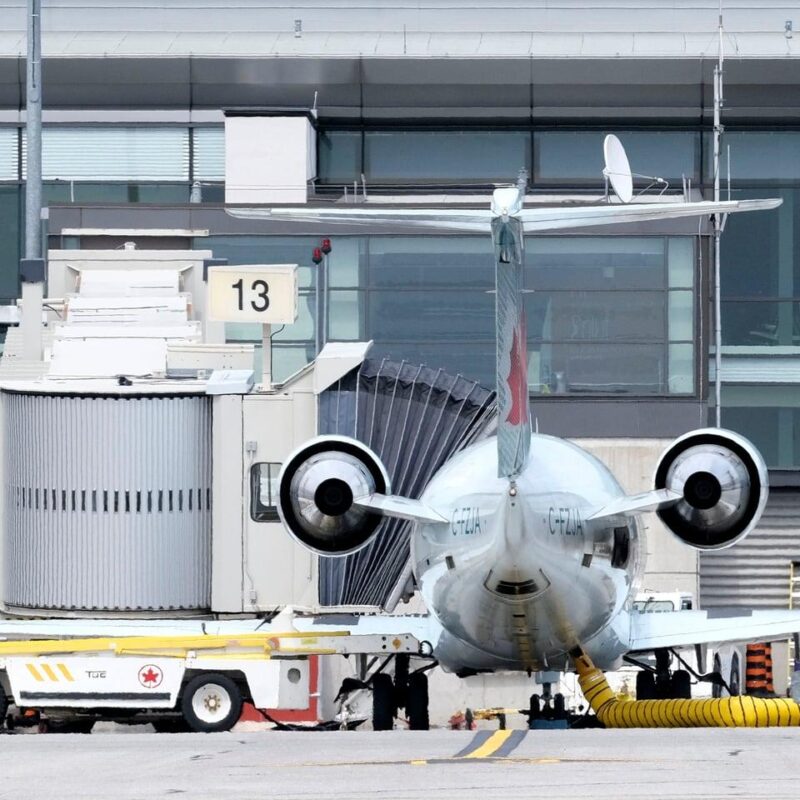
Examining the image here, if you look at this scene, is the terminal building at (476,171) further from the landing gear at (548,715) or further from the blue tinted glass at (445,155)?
the landing gear at (548,715)

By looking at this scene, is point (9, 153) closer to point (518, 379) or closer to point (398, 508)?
point (398, 508)

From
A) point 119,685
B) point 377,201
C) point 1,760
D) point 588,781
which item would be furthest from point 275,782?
point 377,201

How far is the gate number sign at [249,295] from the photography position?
37.1 m

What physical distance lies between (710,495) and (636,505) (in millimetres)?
1291

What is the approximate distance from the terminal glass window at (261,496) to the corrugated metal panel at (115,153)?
23089 millimetres

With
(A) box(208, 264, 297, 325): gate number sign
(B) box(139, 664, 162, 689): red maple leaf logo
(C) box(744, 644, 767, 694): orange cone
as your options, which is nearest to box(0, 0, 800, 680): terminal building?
(C) box(744, 644, 767, 694): orange cone

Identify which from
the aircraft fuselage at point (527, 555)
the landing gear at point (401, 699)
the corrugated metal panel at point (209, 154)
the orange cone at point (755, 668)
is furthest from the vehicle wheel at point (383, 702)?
the corrugated metal panel at point (209, 154)

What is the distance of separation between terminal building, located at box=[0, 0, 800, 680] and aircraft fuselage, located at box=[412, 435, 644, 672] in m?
19.9

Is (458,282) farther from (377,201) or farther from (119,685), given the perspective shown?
(119,685)

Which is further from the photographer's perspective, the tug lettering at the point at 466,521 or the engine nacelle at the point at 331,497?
the engine nacelle at the point at 331,497

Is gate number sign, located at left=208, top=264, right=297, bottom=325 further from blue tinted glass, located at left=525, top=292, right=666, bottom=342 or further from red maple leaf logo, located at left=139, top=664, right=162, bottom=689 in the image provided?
blue tinted glass, located at left=525, top=292, right=666, bottom=342

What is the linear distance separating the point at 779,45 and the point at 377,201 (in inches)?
518

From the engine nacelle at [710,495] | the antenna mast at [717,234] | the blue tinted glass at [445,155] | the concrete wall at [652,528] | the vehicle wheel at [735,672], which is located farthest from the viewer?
the blue tinted glass at [445,155]

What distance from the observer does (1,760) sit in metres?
17.1
